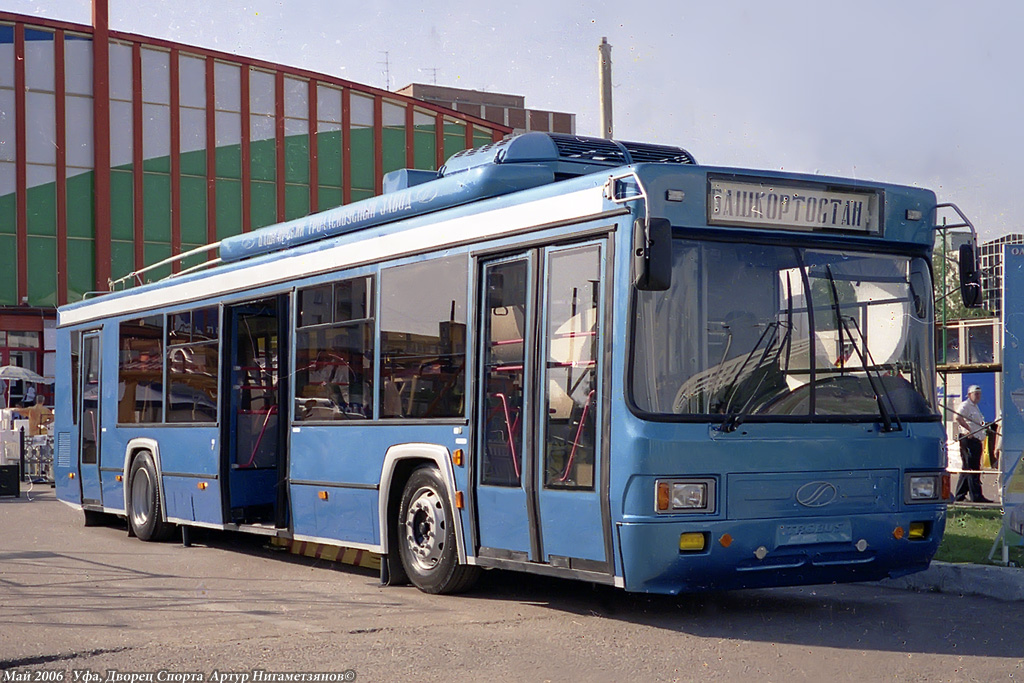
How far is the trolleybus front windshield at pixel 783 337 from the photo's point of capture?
8391 millimetres

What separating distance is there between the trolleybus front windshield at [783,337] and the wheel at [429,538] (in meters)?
2.31

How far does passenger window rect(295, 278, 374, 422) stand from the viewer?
11.1 m

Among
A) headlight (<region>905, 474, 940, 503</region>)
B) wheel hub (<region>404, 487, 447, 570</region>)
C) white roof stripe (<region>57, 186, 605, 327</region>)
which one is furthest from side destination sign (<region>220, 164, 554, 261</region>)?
headlight (<region>905, 474, 940, 503</region>)

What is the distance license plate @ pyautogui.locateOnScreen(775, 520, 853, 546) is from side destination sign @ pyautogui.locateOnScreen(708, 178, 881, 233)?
1.85m

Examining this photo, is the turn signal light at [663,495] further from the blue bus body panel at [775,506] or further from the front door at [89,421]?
the front door at [89,421]

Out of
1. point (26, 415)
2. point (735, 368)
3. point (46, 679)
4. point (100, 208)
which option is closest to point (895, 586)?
point (735, 368)

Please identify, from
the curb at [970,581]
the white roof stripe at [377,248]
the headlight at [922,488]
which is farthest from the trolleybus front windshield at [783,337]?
the curb at [970,581]

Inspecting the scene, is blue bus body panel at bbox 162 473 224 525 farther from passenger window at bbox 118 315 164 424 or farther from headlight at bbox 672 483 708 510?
headlight at bbox 672 483 708 510

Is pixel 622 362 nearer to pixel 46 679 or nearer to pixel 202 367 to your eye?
pixel 46 679

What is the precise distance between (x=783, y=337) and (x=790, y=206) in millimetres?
857

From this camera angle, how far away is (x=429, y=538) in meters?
10.3

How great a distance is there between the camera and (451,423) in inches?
388

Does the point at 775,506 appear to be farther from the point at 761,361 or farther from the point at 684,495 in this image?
the point at 761,361

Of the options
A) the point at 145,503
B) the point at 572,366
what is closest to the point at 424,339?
the point at 572,366
